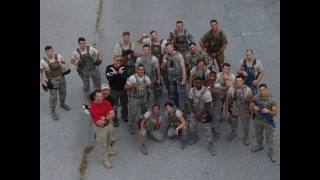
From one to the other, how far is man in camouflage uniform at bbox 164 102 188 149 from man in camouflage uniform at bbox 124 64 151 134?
1.77ft

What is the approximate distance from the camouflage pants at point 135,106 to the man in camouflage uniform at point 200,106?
0.96 meters

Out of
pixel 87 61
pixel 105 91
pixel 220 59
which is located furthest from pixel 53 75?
pixel 220 59

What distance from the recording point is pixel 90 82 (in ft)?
37.7

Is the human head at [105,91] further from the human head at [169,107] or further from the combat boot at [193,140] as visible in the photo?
the combat boot at [193,140]

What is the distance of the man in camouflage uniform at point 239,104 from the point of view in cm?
918

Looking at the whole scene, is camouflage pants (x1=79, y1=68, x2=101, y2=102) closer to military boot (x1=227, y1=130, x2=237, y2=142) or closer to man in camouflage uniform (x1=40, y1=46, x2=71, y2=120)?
man in camouflage uniform (x1=40, y1=46, x2=71, y2=120)

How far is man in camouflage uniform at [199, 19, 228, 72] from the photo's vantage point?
1070 centimetres

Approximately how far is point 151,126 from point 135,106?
50 cm

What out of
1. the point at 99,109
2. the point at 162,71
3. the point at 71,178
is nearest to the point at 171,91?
the point at 162,71

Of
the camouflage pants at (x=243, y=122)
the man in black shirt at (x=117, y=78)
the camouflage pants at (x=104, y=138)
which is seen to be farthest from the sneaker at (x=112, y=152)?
the camouflage pants at (x=243, y=122)

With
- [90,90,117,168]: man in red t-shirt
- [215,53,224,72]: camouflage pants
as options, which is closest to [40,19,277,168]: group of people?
[90,90,117,168]: man in red t-shirt

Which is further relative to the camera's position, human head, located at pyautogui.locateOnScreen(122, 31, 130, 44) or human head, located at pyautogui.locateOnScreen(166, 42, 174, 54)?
human head, located at pyautogui.locateOnScreen(122, 31, 130, 44)

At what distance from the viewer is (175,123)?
31.8 feet

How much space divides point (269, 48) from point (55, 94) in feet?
18.2
